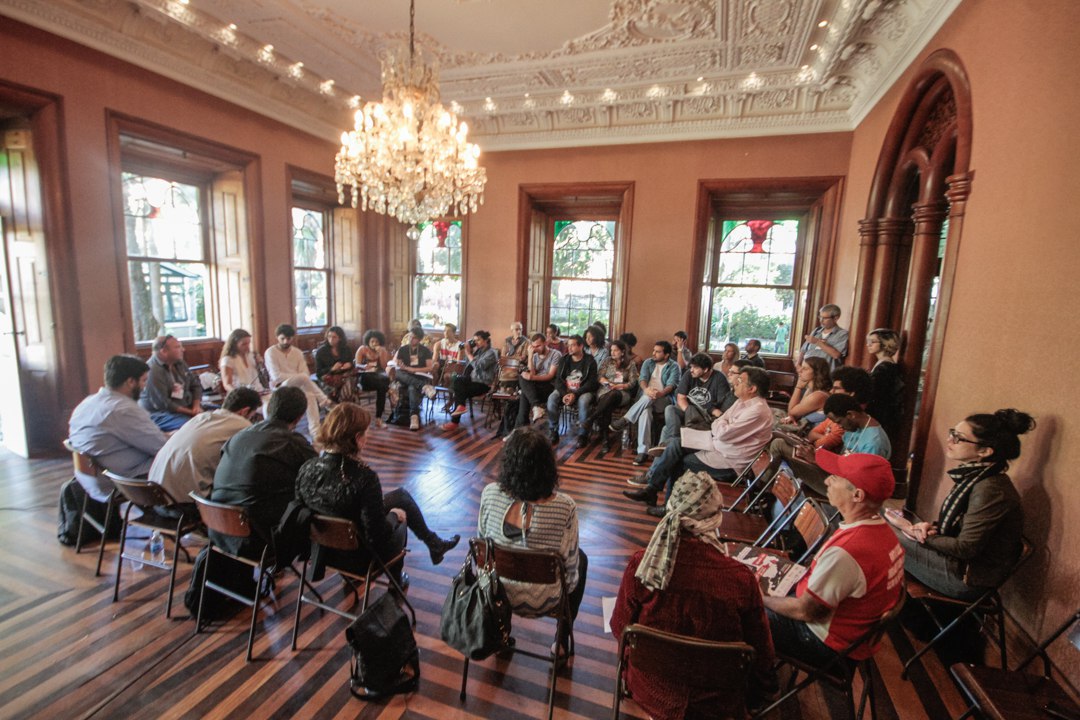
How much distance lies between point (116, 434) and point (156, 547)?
825 mm

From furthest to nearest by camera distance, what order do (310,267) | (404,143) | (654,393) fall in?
(310,267) → (654,393) → (404,143)

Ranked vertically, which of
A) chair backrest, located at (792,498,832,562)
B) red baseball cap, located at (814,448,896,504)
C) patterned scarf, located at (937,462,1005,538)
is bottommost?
chair backrest, located at (792,498,832,562)

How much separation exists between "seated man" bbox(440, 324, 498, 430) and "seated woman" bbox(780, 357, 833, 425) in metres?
3.71

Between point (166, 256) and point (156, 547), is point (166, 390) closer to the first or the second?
point (156, 547)

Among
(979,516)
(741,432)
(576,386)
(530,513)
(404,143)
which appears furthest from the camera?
(576,386)

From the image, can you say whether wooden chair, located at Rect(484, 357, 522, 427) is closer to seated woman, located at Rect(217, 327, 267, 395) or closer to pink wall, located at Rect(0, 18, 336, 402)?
seated woman, located at Rect(217, 327, 267, 395)

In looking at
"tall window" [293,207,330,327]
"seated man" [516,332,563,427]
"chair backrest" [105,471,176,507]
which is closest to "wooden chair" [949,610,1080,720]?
"chair backrest" [105,471,176,507]

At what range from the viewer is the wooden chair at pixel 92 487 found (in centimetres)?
284

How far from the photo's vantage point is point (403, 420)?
6504mm

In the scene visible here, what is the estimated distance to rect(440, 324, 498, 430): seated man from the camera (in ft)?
21.3

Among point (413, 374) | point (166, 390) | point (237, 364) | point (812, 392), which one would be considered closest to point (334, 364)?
point (413, 374)

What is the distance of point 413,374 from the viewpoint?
6.45m

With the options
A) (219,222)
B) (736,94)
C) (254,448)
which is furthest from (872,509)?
(219,222)

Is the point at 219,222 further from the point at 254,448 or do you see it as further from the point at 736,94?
the point at 736,94
